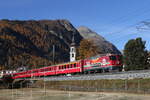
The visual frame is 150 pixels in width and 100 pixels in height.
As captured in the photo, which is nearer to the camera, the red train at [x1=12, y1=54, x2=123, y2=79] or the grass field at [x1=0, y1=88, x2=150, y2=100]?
the grass field at [x1=0, y1=88, x2=150, y2=100]

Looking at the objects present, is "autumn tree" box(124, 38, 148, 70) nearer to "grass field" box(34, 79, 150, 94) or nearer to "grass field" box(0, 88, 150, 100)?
"grass field" box(34, 79, 150, 94)

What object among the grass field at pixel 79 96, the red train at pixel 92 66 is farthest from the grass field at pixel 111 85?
the red train at pixel 92 66

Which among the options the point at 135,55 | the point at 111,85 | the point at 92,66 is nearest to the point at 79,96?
the point at 111,85

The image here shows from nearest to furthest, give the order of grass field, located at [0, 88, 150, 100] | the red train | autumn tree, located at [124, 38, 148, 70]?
1. grass field, located at [0, 88, 150, 100]
2. the red train
3. autumn tree, located at [124, 38, 148, 70]

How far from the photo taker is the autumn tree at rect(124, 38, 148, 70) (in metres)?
60.5

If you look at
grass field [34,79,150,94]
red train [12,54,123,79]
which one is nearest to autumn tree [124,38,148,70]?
red train [12,54,123,79]

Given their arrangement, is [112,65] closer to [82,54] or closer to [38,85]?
[38,85]

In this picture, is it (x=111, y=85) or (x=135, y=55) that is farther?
(x=135, y=55)

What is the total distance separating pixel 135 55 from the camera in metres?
62.6

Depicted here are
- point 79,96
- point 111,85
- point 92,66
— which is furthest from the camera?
point 92,66

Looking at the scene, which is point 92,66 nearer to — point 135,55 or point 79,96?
point 135,55

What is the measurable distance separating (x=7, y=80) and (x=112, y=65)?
52449 mm

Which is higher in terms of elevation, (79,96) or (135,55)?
(135,55)

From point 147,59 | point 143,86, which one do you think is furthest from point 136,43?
point 143,86
